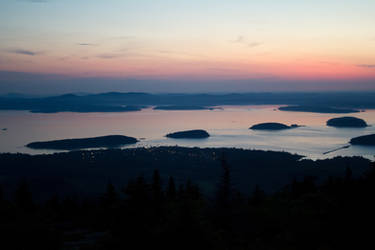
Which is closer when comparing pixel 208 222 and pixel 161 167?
pixel 208 222

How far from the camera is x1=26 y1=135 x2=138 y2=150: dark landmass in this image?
83188 mm

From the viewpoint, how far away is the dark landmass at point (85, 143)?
83.2 meters

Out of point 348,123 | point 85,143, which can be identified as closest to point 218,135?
point 85,143

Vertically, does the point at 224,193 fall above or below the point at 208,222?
below

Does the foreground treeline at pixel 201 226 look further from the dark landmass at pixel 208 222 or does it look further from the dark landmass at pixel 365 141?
the dark landmass at pixel 365 141

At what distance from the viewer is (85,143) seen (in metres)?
87.6

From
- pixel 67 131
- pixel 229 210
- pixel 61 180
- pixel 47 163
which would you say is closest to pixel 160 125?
pixel 67 131

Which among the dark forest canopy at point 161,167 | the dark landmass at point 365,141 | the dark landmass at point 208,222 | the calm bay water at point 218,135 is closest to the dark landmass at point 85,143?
the calm bay water at point 218,135

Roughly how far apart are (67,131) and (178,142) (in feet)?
120

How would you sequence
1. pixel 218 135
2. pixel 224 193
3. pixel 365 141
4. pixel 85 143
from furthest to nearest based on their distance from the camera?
pixel 218 135 < pixel 85 143 < pixel 365 141 < pixel 224 193

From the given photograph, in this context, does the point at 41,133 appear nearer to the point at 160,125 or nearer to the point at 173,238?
the point at 160,125

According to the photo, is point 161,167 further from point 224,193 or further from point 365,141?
point 224,193

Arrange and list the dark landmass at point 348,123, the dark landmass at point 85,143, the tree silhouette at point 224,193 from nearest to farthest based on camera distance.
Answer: the tree silhouette at point 224,193 < the dark landmass at point 85,143 < the dark landmass at point 348,123

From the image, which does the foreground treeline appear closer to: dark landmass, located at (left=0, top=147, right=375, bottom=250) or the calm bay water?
dark landmass, located at (left=0, top=147, right=375, bottom=250)
